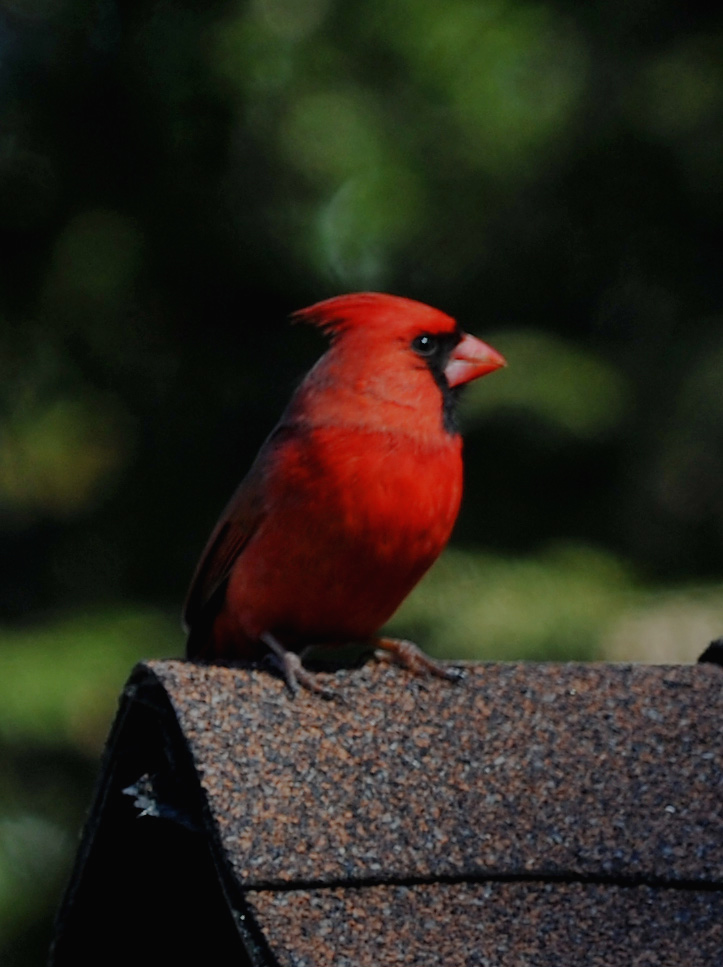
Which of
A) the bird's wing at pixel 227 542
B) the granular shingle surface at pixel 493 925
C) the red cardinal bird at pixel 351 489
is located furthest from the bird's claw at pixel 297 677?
the bird's wing at pixel 227 542

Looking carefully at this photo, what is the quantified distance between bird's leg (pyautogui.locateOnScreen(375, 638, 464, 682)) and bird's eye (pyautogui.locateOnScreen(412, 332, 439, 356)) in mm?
540

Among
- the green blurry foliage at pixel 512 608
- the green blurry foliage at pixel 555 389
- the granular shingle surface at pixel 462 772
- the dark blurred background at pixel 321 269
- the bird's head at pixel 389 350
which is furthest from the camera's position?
the dark blurred background at pixel 321 269

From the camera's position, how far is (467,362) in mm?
2902

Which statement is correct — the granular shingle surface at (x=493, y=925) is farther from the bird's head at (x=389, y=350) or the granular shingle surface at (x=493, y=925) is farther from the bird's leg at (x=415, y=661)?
the bird's head at (x=389, y=350)

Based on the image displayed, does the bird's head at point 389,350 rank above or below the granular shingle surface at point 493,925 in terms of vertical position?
above

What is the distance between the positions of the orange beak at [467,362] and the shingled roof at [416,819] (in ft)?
2.31

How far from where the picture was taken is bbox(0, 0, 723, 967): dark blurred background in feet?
19.4

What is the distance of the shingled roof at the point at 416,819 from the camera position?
1.83 m

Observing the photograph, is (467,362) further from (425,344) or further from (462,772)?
(462,772)

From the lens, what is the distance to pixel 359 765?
2064 mm

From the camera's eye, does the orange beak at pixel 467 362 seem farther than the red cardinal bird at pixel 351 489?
Yes

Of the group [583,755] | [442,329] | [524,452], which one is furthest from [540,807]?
[524,452]

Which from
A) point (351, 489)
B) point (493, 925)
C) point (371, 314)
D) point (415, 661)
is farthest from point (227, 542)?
point (493, 925)

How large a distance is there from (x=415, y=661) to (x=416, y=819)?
0.42 meters
